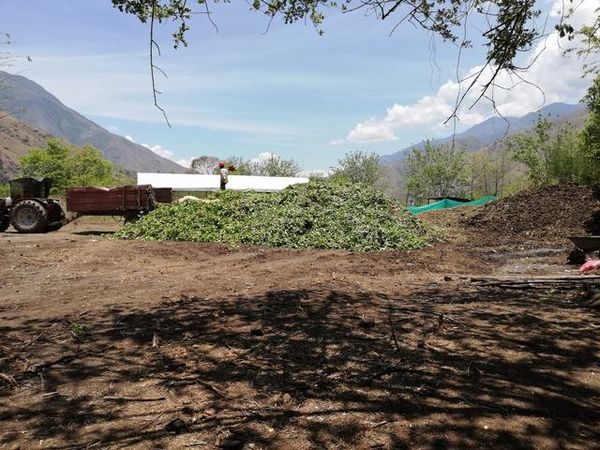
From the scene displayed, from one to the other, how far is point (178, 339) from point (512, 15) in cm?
511

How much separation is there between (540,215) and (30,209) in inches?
718

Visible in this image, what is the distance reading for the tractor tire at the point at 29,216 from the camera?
52.2ft

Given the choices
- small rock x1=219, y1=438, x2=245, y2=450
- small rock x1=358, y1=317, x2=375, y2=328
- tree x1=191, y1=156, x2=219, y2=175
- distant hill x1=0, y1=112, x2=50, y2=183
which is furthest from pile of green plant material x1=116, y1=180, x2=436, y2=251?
distant hill x1=0, y1=112, x2=50, y2=183

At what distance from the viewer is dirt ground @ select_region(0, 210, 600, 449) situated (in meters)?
2.92

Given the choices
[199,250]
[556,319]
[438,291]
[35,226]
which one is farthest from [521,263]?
[35,226]

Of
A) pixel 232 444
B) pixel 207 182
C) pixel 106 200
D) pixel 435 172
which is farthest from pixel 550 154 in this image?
pixel 232 444

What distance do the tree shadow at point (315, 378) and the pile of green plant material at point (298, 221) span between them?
7.30 meters

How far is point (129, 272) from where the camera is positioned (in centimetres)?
932

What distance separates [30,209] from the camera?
52.6ft

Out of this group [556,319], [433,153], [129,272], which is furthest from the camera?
[433,153]

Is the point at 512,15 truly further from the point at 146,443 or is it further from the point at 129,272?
the point at 129,272

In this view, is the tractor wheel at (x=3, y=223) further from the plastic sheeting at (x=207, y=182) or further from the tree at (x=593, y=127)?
the tree at (x=593, y=127)

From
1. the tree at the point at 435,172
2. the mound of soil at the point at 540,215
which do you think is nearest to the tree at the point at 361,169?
the tree at the point at 435,172

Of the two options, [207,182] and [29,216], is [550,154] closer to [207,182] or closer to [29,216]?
[207,182]
